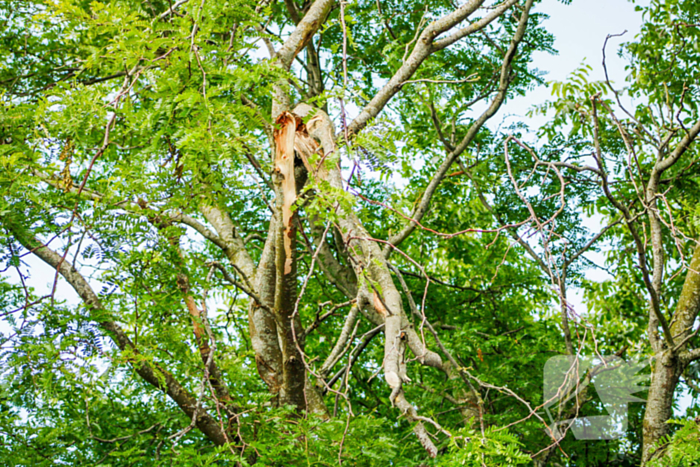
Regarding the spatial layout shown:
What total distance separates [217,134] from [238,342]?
5.48 metres

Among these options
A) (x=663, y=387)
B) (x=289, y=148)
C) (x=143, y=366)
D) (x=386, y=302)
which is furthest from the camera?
(x=663, y=387)

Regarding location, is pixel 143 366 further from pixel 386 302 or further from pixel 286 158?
pixel 386 302

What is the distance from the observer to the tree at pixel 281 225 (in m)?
3.24

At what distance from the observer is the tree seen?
3242 mm

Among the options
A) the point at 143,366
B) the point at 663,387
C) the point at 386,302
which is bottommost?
the point at 663,387

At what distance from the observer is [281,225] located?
4188 mm

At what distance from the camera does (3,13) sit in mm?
5641

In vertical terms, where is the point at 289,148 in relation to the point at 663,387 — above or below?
above

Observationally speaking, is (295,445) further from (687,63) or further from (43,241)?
(687,63)

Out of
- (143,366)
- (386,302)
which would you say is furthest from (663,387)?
(143,366)

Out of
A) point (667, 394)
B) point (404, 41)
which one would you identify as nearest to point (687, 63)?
point (404, 41)

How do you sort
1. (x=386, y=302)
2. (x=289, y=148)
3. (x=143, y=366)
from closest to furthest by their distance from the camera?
(x=386, y=302)
(x=289, y=148)
(x=143, y=366)

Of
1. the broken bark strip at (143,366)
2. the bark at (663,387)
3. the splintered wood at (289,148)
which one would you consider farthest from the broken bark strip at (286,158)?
the bark at (663,387)

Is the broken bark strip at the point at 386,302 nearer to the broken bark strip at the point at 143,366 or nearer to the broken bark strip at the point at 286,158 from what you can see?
the broken bark strip at the point at 286,158
